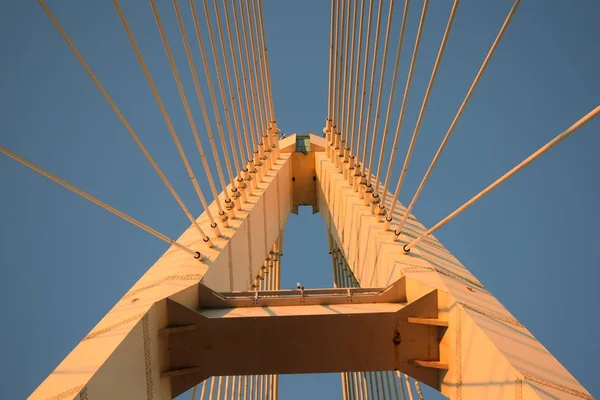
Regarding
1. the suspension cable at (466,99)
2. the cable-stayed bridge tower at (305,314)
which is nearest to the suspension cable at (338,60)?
the cable-stayed bridge tower at (305,314)

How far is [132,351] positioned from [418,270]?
116 inches

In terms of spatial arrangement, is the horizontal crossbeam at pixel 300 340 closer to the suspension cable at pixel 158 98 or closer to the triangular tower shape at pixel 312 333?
the triangular tower shape at pixel 312 333

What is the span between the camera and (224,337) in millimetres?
5641

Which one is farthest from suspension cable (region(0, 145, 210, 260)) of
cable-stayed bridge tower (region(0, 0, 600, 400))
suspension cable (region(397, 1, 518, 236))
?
suspension cable (region(397, 1, 518, 236))

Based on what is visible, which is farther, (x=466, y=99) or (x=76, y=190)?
(x=466, y=99)

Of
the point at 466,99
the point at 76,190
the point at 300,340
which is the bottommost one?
the point at 300,340

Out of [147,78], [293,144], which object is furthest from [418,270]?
[293,144]

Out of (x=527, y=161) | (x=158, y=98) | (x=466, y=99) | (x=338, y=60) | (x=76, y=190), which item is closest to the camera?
(x=527, y=161)

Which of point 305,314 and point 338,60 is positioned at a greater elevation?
point 338,60

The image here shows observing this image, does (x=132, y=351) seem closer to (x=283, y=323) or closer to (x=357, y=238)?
(x=283, y=323)

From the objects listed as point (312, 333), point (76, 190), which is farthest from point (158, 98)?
point (312, 333)

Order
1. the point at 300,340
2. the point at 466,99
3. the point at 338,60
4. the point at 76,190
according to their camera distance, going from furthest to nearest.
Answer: the point at 338,60 → the point at 300,340 → the point at 466,99 → the point at 76,190

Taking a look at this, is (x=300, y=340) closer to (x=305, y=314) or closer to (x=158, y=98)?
(x=305, y=314)

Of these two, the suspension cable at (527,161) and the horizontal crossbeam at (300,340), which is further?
the horizontal crossbeam at (300,340)
